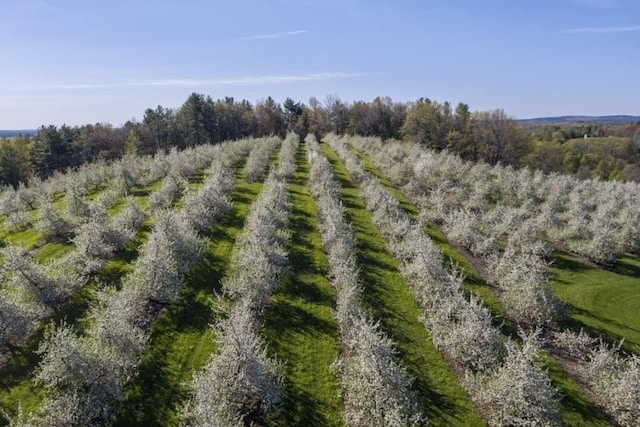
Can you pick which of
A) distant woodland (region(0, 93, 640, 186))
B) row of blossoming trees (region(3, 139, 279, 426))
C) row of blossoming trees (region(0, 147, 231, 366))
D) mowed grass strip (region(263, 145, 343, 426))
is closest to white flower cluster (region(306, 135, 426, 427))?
mowed grass strip (region(263, 145, 343, 426))

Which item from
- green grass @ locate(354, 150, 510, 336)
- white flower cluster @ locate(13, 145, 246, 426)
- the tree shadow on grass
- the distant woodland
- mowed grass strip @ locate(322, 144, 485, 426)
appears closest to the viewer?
white flower cluster @ locate(13, 145, 246, 426)

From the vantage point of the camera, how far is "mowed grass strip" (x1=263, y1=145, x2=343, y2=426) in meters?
19.6

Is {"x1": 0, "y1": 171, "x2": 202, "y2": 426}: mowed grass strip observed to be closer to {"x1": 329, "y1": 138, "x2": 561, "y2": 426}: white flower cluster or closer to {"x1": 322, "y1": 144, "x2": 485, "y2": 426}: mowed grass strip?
{"x1": 322, "y1": 144, "x2": 485, "y2": 426}: mowed grass strip

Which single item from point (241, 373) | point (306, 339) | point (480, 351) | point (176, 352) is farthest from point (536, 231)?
point (176, 352)

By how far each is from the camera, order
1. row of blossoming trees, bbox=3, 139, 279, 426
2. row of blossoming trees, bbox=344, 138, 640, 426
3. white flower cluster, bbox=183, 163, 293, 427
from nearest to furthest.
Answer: white flower cluster, bbox=183, 163, 293, 427
row of blossoming trees, bbox=3, 139, 279, 426
row of blossoming trees, bbox=344, 138, 640, 426

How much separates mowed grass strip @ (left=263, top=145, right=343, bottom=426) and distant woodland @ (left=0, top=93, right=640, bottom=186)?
8183 centimetres

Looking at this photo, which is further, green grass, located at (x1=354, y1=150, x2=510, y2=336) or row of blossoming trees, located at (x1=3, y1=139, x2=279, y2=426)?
green grass, located at (x1=354, y1=150, x2=510, y2=336)

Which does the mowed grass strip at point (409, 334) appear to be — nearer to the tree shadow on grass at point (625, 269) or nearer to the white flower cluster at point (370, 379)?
the white flower cluster at point (370, 379)

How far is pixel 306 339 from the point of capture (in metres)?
25.0

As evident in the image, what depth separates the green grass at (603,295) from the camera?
2850 cm

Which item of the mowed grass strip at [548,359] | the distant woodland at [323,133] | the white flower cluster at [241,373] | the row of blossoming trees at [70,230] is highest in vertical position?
the distant woodland at [323,133]

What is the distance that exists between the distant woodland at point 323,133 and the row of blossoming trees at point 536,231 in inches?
1425

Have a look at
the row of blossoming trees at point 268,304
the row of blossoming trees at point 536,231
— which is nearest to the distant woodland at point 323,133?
the row of blossoming trees at point 536,231

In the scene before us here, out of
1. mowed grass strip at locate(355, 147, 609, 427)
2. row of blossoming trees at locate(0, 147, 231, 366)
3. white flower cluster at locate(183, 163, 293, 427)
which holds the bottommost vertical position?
mowed grass strip at locate(355, 147, 609, 427)
